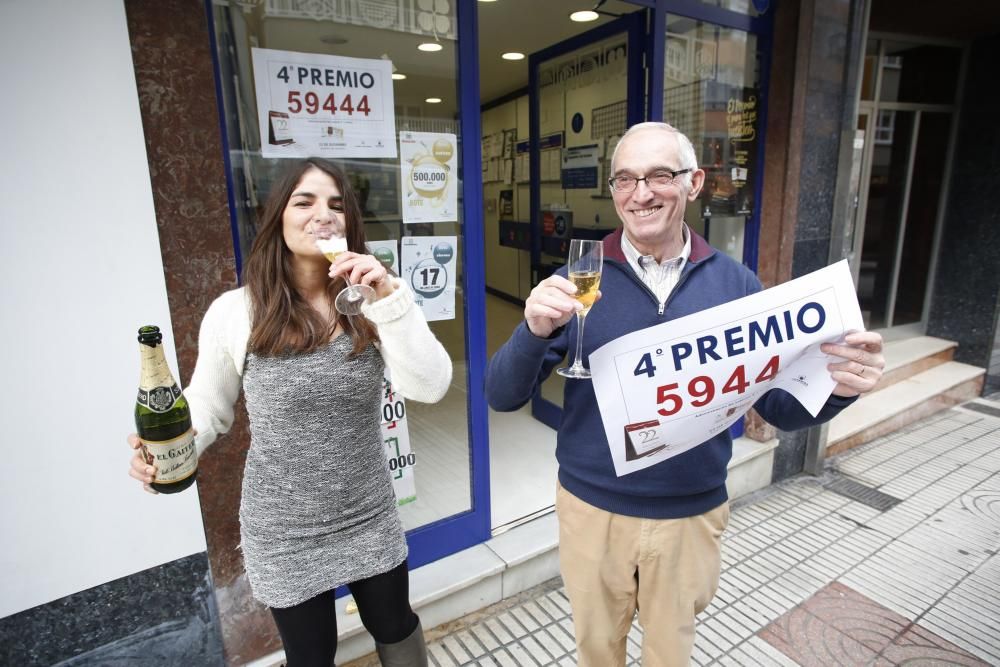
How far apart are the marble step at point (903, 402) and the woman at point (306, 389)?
13.0 ft

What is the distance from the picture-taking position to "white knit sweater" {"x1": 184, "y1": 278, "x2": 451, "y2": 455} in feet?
4.76

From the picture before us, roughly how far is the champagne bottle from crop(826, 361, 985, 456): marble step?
435 cm

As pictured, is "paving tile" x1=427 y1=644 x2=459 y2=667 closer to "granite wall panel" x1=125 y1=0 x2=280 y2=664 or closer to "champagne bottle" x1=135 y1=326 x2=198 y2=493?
"granite wall panel" x1=125 y1=0 x2=280 y2=664

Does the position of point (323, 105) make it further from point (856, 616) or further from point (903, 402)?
point (903, 402)

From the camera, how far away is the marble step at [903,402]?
4.47 m

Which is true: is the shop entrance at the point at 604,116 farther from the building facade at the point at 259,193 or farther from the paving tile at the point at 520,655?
the paving tile at the point at 520,655

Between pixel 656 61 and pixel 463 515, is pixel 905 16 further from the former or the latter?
pixel 463 515

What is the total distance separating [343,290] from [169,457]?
59 cm

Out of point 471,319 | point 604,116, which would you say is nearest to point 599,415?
point 471,319

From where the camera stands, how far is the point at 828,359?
4.86 feet

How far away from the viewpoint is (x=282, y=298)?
1.50 metres

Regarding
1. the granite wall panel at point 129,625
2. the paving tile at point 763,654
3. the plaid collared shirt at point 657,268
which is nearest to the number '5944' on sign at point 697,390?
the plaid collared shirt at point 657,268

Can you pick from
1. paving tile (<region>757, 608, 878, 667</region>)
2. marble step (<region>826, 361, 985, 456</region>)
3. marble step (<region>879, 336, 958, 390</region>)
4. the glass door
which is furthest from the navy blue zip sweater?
marble step (<region>879, 336, 958, 390</region>)

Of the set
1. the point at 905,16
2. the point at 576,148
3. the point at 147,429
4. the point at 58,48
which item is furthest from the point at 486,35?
the point at 147,429
